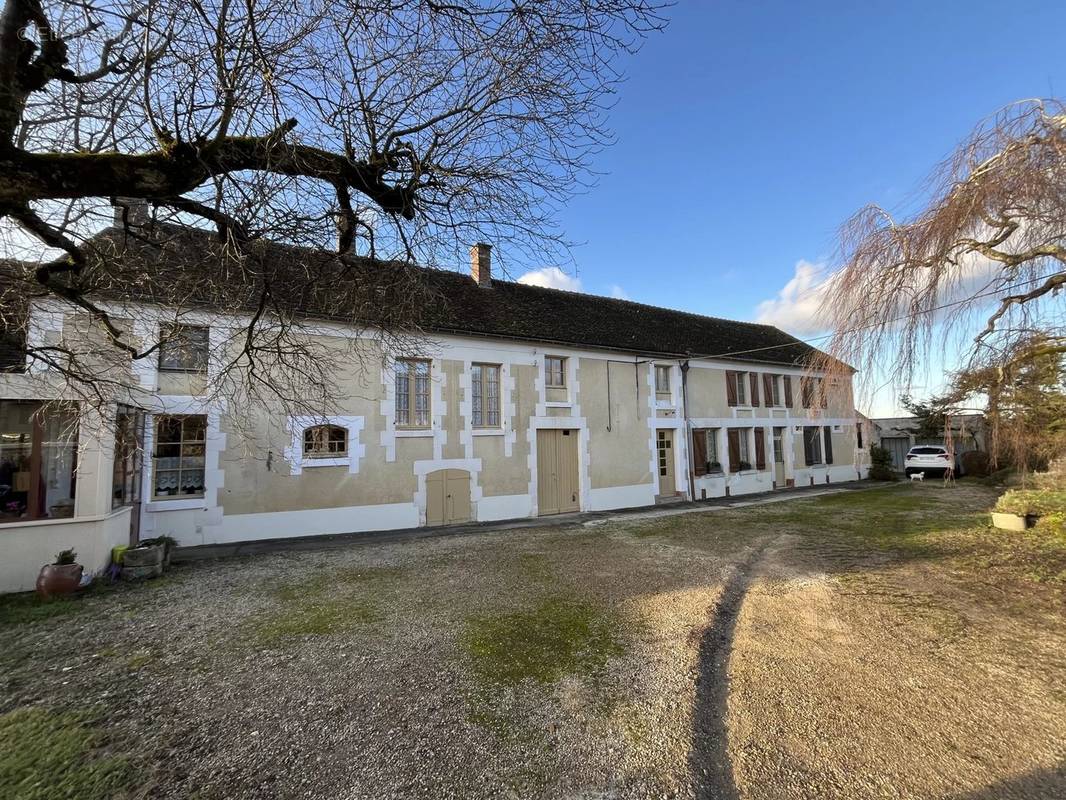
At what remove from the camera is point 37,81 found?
319 cm

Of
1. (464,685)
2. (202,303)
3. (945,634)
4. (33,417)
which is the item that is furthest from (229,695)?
(945,634)

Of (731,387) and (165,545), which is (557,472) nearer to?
(731,387)

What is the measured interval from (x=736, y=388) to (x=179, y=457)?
1681cm

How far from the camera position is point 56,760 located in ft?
9.04

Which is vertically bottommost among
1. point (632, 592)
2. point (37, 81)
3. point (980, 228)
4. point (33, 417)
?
point (632, 592)

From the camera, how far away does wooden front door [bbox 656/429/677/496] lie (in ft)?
50.4

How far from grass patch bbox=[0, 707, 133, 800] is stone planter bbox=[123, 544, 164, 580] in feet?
13.7

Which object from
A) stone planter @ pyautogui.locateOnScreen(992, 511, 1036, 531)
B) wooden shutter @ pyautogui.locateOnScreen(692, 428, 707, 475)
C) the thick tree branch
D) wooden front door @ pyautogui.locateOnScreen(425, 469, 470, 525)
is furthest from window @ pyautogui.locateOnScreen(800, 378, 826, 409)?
wooden shutter @ pyautogui.locateOnScreen(692, 428, 707, 475)

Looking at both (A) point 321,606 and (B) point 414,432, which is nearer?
(A) point 321,606

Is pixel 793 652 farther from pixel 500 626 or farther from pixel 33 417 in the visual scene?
pixel 33 417

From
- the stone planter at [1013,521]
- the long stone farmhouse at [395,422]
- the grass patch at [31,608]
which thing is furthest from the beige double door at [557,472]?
the grass patch at [31,608]

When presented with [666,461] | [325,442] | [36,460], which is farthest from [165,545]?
[666,461]

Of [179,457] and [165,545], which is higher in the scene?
[179,457]

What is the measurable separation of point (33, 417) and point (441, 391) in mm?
6855
